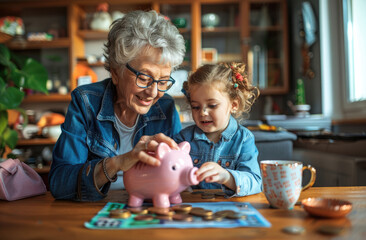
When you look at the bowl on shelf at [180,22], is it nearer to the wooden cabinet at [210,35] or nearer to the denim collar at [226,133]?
the wooden cabinet at [210,35]

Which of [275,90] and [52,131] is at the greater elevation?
[275,90]

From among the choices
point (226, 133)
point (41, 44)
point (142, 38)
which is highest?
point (41, 44)

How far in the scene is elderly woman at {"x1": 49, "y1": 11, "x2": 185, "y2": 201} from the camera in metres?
1.13

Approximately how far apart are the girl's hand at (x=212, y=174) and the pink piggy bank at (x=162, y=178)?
0.03 meters

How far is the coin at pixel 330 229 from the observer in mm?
608

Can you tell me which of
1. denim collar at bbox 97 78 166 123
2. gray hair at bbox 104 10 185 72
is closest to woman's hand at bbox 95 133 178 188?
denim collar at bbox 97 78 166 123

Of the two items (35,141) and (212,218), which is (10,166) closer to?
(212,218)

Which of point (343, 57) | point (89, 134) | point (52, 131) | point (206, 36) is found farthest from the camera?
point (206, 36)

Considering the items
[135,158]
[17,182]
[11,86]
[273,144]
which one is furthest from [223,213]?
[11,86]

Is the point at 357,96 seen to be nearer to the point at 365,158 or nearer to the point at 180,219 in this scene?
the point at 365,158

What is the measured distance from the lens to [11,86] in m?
2.65

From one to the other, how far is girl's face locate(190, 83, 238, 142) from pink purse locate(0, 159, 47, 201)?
1.89 feet

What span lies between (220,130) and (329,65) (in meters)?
2.46

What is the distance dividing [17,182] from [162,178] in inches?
17.7
